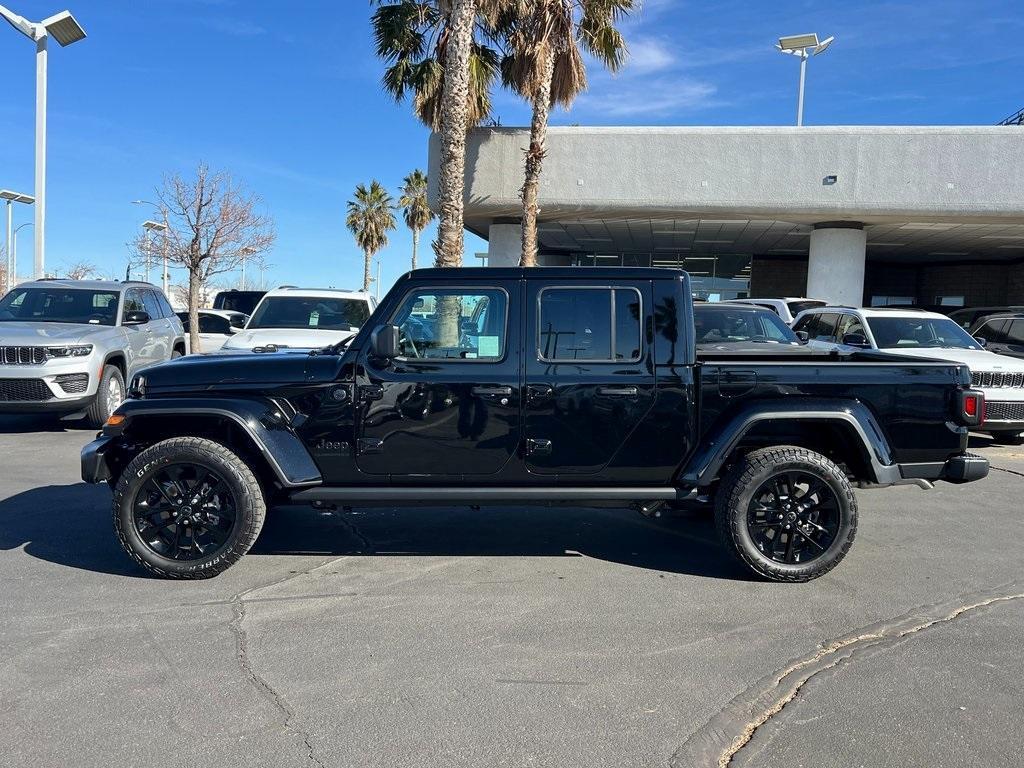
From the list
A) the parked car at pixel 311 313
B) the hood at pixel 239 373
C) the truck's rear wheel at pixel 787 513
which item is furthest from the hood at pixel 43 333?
the truck's rear wheel at pixel 787 513

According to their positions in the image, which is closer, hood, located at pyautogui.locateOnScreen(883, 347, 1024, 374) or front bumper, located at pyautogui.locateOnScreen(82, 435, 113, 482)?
front bumper, located at pyautogui.locateOnScreen(82, 435, 113, 482)

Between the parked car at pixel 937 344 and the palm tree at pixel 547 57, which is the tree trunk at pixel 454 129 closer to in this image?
the palm tree at pixel 547 57

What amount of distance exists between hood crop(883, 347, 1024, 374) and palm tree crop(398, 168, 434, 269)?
36.9 metres

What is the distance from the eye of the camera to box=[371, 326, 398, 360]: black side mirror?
15.2 ft

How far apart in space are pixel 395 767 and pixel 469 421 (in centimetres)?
223

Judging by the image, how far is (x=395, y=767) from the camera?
2922mm

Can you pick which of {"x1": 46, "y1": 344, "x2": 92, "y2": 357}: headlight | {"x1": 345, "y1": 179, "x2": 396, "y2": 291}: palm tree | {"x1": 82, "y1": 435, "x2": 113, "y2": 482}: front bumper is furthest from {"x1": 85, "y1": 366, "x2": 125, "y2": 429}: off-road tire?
{"x1": 345, "y1": 179, "x2": 396, "y2": 291}: palm tree

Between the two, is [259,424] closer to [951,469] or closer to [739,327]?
[951,469]

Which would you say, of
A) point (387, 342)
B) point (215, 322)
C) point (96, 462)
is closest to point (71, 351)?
point (96, 462)

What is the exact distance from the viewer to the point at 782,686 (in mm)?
3611

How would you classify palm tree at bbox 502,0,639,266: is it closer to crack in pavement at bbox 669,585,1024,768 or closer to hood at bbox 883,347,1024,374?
hood at bbox 883,347,1024,374

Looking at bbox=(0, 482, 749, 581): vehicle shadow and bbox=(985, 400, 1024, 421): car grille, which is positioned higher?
bbox=(985, 400, 1024, 421): car grille

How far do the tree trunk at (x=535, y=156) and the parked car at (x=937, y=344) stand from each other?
→ 258 inches

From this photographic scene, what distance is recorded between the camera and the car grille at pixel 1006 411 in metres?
9.52
